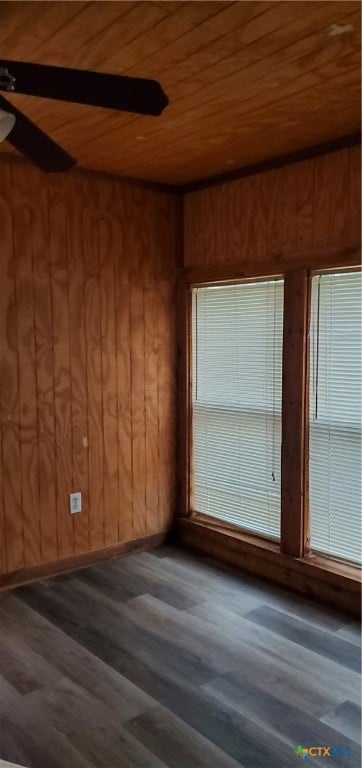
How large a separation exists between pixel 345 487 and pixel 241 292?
134cm

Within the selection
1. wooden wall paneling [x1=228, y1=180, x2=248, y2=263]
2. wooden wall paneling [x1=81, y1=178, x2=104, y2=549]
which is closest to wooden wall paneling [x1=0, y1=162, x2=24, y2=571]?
wooden wall paneling [x1=81, y1=178, x2=104, y2=549]

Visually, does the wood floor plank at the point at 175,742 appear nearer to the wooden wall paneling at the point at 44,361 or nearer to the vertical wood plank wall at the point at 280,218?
the wooden wall paneling at the point at 44,361

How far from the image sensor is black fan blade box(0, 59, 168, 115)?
1471mm

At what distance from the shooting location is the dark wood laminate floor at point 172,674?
213 cm

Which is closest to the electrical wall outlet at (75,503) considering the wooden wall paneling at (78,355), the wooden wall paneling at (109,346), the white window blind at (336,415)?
the wooden wall paneling at (78,355)

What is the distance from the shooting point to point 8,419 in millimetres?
3363

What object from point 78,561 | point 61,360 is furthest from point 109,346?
point 78,561

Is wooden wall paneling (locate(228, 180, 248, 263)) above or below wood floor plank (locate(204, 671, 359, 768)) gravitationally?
above

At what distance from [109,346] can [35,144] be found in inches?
78.5

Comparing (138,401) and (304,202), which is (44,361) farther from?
(304,202)

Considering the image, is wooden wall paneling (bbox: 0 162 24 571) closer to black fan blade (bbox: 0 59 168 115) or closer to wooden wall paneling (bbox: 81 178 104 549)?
wooden wall paneling (bbox: 81 178 104 549)

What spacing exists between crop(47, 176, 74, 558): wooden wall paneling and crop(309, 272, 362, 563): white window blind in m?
1.44

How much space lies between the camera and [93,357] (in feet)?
12.2

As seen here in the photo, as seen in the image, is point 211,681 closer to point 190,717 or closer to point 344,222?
point 190,717
